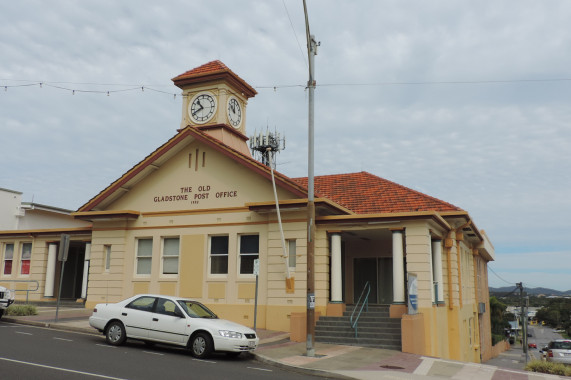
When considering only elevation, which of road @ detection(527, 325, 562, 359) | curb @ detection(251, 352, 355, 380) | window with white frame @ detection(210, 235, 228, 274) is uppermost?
window with white frame @ detection(210, 235, 228, 274)

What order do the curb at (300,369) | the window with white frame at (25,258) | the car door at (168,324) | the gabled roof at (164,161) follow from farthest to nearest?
the window with white frame at (25,258)
the gabled roof at (164,161)
the car door at (168,324)
the curb at (300,369)

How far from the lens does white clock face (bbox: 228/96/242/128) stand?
23094mm

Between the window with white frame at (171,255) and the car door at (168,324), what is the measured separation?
7.43 meters

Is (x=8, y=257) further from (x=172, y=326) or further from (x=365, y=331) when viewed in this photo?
(x=365, y=331)

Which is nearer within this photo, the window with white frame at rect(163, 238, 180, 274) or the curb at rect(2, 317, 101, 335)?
the curb at rect(2, 317, 101, 335)

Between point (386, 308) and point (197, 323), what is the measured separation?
8925 mm

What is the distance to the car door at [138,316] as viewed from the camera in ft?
41.9

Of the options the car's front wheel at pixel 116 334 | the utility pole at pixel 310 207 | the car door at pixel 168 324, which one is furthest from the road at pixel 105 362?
the utility pole at pixel 310 207

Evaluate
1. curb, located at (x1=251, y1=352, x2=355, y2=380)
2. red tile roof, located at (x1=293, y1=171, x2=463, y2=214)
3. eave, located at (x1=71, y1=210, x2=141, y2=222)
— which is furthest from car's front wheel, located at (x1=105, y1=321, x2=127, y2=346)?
red tile roof, located at (x1=293, y1=171, x2=463, y2=214)

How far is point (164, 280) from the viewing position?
2008cm

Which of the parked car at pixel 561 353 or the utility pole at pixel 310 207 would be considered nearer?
the utility pole at pixel 310 207

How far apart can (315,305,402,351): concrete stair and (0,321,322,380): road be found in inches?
160

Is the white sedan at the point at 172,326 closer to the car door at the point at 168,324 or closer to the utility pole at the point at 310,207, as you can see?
the car door at the point at 168,324

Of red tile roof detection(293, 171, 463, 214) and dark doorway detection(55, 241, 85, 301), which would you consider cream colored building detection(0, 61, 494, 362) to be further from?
dark doorway detection(55, 241, 85, 301)
